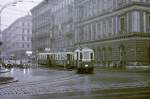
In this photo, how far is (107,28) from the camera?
60.5m

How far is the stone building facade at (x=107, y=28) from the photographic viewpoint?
5169 cm

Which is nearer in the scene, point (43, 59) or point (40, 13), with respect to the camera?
point (43, 59)

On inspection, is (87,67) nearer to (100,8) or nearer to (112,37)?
(112,37)

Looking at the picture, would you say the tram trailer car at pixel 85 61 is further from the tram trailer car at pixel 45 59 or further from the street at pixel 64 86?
the tram trailer car at pixel 45 59

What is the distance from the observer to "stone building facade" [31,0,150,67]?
51.7m

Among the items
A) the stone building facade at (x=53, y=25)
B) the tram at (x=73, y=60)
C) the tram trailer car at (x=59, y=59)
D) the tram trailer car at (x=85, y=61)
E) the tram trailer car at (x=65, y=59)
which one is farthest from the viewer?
the stone building facade at (x=53, y=25)

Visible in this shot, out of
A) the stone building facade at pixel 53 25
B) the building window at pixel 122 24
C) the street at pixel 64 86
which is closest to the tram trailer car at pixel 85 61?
the street at pixel 64 86

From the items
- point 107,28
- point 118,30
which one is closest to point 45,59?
point 107,28

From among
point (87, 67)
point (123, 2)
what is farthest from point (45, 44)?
point (87, 67)

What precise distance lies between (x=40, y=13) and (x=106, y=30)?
45.2 meters

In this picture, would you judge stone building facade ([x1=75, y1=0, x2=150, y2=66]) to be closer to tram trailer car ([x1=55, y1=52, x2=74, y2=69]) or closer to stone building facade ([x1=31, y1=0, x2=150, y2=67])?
stone building facade ([x1=31, y1=0, x2=150, y2=67])

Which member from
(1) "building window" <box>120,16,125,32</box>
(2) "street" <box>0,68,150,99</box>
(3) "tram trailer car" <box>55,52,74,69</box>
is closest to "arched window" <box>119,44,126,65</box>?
(1) "building window" <box>120,16,125,32</box>

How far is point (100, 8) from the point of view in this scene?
208 ft

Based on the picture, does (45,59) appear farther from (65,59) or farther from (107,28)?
(65,59)
